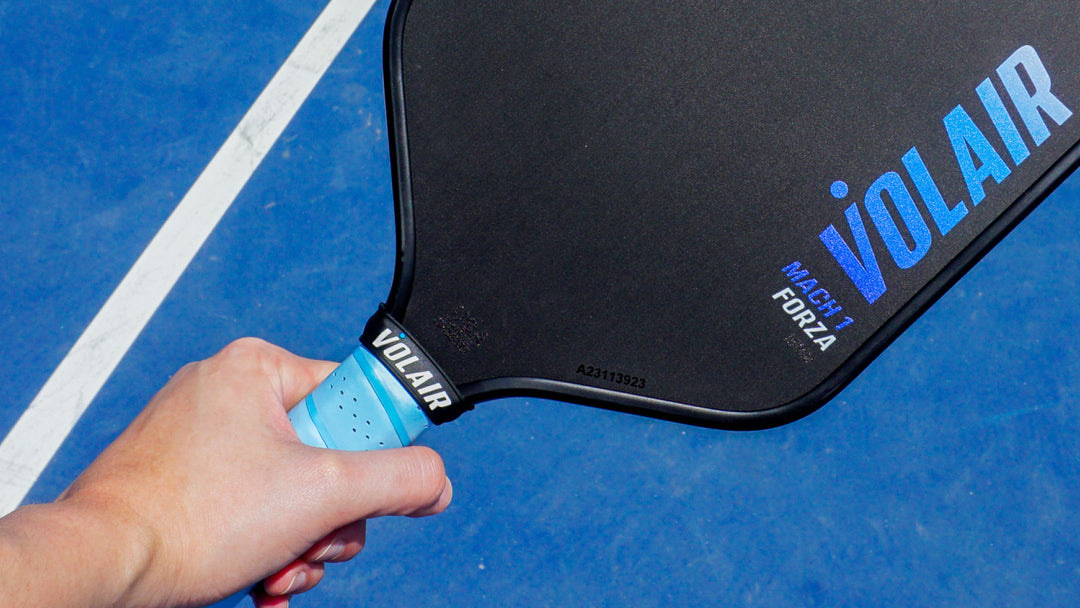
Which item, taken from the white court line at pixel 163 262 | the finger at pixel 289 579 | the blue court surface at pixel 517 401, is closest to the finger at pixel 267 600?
the finger at pixel 289 579

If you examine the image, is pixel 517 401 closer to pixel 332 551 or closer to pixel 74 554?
pixel 332 551

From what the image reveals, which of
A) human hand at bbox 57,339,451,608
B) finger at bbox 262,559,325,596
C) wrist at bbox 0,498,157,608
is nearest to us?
wrist at bbox 0,498,157,608

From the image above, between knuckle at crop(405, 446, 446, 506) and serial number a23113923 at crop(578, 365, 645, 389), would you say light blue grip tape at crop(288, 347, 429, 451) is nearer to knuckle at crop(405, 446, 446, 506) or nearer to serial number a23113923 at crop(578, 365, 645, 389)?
knuckle at crop(405, 446, 446, 506)

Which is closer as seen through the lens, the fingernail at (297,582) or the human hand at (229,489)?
the human hand at (229,489)

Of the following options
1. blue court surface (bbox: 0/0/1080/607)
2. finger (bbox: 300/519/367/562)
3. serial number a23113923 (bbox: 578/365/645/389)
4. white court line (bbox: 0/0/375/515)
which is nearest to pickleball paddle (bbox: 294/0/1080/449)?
serial number a23113923 (bbox: 578/365/645/389)

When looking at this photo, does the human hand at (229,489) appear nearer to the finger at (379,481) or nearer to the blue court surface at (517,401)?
the finger at (379,481)

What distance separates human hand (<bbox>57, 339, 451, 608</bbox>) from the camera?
55cm

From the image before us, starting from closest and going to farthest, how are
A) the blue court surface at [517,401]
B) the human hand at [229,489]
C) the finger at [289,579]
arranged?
the human hand at [229,489] → the finger at [289,579] → the blue court surface at [517,401]

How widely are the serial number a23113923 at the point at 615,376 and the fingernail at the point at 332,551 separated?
0.29m

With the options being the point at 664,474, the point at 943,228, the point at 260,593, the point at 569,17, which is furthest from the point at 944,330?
the point at 260,593

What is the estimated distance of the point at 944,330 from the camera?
1332mm

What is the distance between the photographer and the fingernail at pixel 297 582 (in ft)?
2.22

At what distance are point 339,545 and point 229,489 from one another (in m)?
0.16

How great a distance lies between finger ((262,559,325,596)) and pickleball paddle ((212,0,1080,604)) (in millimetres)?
136
